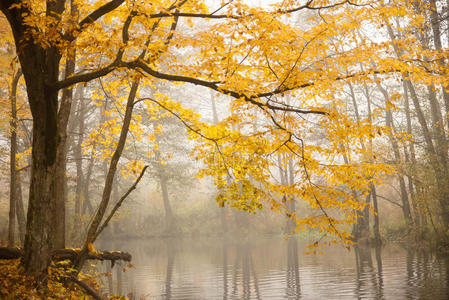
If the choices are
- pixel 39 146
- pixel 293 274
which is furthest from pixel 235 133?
pixel 293 274

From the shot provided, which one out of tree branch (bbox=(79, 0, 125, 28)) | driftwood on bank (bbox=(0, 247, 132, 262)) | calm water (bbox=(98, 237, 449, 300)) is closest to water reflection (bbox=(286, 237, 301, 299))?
calm water (bbox=(98, 237, 449, 300))

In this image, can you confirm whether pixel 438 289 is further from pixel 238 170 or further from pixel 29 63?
pixel 29 63

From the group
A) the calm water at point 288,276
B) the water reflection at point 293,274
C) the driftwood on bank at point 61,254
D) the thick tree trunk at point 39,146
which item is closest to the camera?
the thick tree trunk at point 39,146

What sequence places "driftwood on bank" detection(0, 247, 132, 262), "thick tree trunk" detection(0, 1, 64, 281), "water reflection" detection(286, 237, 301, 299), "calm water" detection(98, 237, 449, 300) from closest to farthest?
"thick tree trunk" detection(0, 1, 64, 281)
"driftwood on bank" detection(0, 247, 132, 262)
"calm water" detection(98, 237, 449, 300)
"water reflection" detection(286, 237, 301, 299)

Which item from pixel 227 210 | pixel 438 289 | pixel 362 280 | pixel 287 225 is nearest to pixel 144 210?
pixel 227 210

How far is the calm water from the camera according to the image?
34.7ft

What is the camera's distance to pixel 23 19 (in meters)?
6.30

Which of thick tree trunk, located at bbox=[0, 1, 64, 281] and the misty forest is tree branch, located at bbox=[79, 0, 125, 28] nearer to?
the misty forest

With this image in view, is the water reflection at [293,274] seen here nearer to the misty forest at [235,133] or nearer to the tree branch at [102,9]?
the misty forest at [235,133]

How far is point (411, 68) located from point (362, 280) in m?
7.42

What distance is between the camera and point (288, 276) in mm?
13422

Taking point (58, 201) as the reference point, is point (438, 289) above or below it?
below

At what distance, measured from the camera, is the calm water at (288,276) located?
10.6 metres

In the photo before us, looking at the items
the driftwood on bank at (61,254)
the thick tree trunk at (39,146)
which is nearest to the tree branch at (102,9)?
the thick tree trunk at (39,146)
